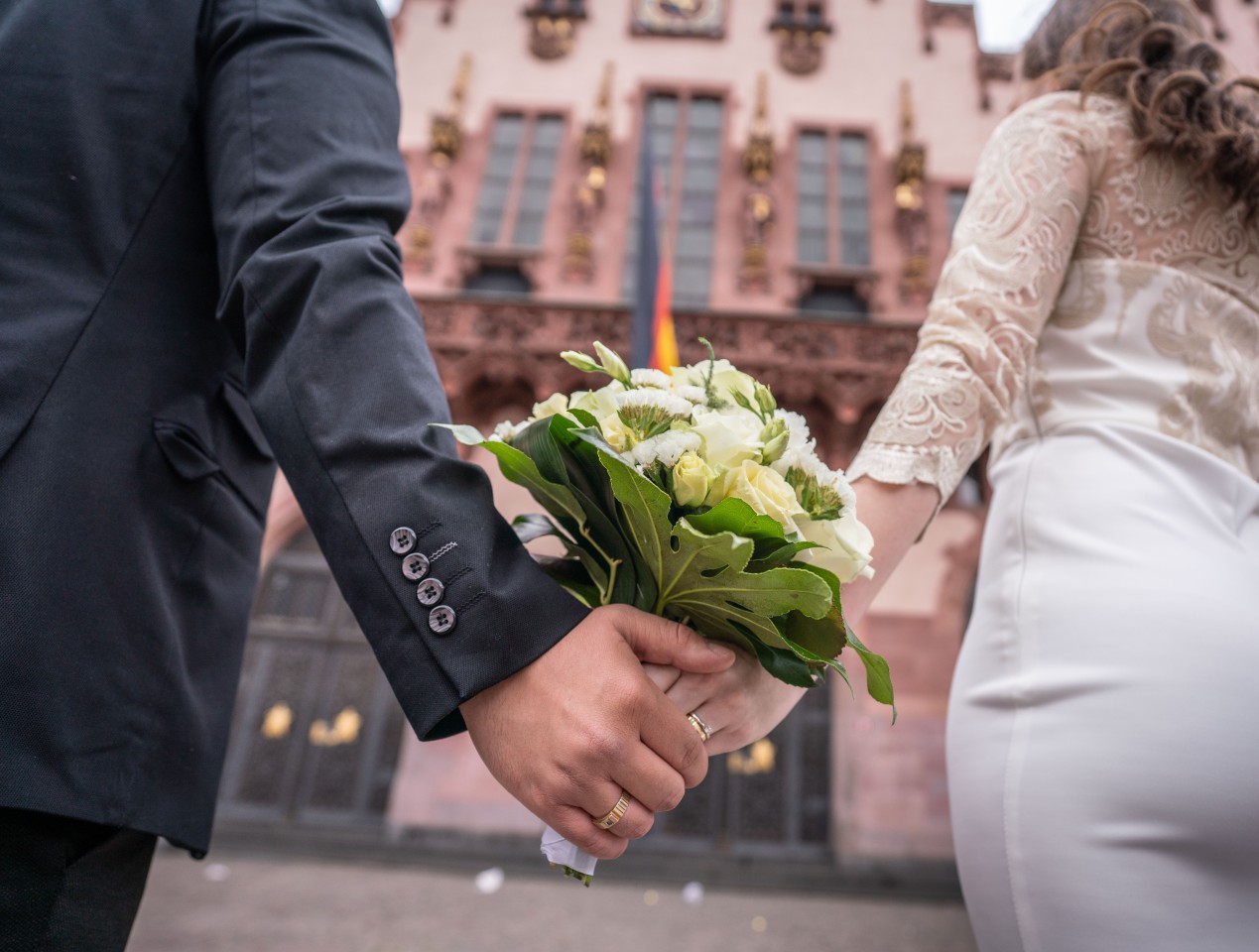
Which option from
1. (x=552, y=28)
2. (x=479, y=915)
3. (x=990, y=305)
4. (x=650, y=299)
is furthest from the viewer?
(x=552, y=28)

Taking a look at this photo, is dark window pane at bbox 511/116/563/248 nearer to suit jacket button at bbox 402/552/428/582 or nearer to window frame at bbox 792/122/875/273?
window frame at bbox 792/122/875/273

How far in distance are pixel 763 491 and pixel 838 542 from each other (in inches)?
5.2

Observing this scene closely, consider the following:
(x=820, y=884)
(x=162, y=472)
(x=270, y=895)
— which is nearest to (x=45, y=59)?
(x=162, y=472)

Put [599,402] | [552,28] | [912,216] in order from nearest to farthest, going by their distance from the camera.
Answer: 1. [599,402]
2. [912,216]
3. [552,28]

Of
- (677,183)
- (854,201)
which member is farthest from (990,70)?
(677,183)

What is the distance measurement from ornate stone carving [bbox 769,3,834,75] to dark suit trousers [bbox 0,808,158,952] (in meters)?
11.4

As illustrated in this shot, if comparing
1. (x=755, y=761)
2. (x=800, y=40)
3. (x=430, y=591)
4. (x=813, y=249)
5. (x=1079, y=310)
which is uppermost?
(x=1079, y=310)

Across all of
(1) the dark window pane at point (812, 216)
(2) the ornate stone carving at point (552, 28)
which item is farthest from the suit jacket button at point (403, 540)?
(2) the ornate stone carving at point (552, 28)

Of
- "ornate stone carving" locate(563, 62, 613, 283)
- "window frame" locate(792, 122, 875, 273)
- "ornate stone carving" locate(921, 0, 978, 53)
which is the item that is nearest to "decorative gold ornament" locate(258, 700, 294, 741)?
"ornate stone carving" locate(563, 62, 613, 283)

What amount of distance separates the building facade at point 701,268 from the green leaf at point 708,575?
6742 millimetres

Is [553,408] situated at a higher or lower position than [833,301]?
higher

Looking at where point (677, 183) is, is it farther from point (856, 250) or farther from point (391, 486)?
point (391, 486)

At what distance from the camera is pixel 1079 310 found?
1379mm

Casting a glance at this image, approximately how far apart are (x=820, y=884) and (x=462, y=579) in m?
6.58
